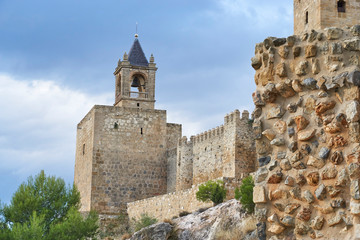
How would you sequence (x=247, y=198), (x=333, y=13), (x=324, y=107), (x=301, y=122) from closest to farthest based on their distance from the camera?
(x=324, y=107), (x=301, y=122), (x=333, y=13), (x=247, y=198)

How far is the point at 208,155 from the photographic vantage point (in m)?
28.0

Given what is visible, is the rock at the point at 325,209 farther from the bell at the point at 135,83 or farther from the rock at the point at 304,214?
the bell at the point at 135,83

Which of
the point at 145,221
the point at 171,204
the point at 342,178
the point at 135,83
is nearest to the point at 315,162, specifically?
the point at 342,178

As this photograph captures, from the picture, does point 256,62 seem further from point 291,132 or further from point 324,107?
point 324,107

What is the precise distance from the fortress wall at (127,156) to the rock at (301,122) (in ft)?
76.9

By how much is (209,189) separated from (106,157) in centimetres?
895

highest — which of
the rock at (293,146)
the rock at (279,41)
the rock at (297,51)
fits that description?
the rock at (279,41)

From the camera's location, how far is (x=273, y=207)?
6156 millimetres

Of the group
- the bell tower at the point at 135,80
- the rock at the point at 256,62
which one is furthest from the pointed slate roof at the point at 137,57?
the rock at the point at 256,62

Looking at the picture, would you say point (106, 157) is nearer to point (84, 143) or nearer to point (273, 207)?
point (84, 143)

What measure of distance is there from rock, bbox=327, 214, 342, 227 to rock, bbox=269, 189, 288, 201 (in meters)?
0.56

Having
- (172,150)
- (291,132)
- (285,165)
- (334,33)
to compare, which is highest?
(172,150)

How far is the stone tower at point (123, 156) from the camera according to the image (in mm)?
29172

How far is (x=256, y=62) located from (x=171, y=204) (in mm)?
18363
